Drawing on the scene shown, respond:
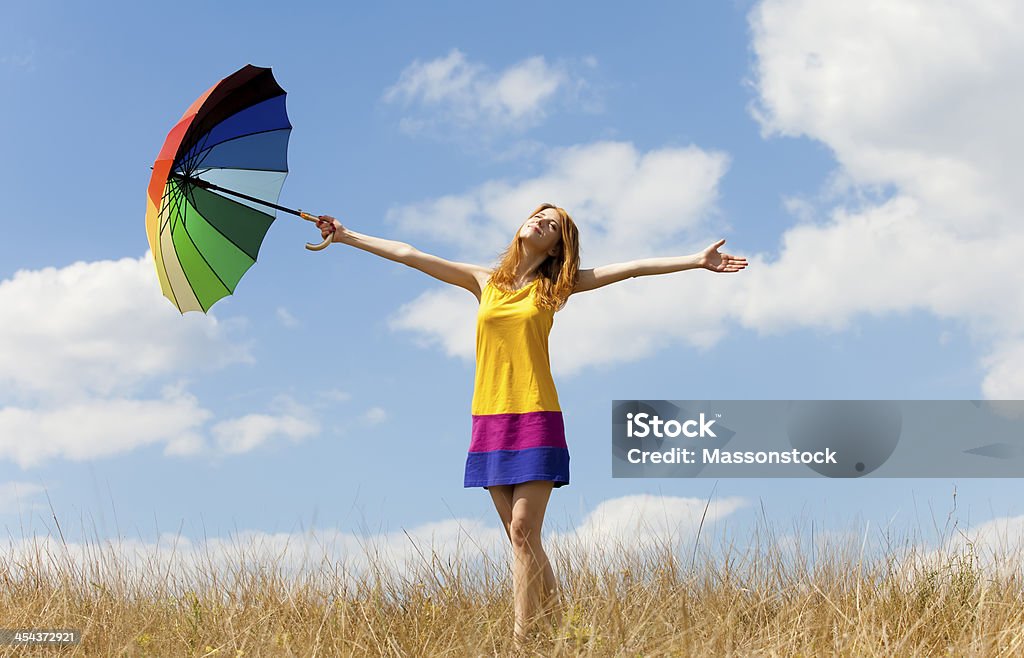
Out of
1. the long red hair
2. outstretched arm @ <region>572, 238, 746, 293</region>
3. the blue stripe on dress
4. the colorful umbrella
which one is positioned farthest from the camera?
the colorful umbrella

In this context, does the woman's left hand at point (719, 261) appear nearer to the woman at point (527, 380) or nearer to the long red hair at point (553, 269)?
the woman at point (527, 380)

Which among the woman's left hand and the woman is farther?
the woman's left hand

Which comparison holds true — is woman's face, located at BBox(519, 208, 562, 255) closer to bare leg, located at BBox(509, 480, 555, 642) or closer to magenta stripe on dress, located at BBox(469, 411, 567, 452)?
magenta stripe on dress, located at BBox(469, 411, 567, 452)

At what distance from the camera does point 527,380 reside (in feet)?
18.1

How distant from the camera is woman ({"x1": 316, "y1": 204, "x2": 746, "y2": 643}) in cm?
541

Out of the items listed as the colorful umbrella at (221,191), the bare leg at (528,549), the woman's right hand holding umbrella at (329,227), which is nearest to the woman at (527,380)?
the bare leg at (528,549)

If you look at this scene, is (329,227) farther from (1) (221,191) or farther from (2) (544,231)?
(2) (544,231)

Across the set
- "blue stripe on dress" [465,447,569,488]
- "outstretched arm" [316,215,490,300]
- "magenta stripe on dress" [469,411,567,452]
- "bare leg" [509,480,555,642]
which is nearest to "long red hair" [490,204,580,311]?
"outstretched arm" [316,215,490,300]

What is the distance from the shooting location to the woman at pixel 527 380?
5410 mm

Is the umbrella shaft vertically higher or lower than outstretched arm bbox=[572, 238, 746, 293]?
higher

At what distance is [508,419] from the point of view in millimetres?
5500

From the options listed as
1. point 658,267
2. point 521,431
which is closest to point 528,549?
point 521,431

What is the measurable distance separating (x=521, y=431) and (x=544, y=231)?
127cm

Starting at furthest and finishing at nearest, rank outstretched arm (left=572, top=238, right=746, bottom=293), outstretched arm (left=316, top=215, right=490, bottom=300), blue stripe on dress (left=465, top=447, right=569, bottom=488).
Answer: outstretched arm (left=316, top=215, right=490, bottom=300), outstretched arm (left=572, top=238, right=746, bottom=293), blue stripe on dress (left=465, top=447, right=569, bottom=488)
